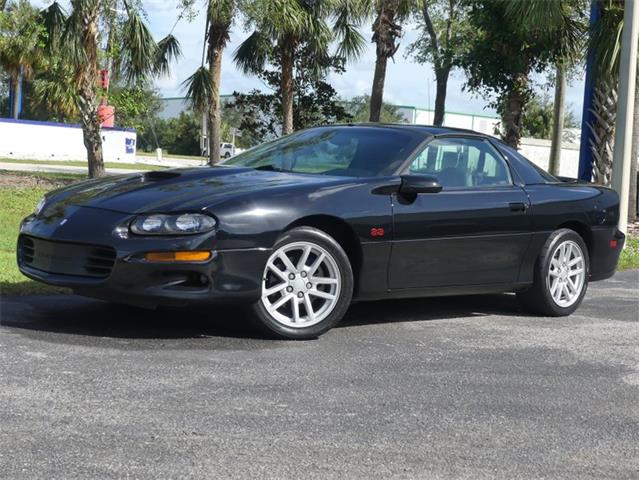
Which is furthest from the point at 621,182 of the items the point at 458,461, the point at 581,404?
the point at 458,461

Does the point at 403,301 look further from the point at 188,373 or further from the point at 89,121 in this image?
the point at 89,121

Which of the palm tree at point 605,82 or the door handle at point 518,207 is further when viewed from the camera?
the palm tree at point 605,82

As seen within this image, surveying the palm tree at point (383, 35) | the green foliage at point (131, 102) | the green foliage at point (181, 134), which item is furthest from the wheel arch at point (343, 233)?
the green foliage at point (181, 134)

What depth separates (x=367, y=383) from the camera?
17.5 ft

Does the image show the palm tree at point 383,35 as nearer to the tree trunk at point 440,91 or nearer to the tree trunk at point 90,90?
the tree trunk at point 90,90

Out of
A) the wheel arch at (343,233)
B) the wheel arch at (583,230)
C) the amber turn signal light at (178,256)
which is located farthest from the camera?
the wheel arch at (583,230)

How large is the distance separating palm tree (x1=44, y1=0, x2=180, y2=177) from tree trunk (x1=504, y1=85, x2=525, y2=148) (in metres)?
7.05

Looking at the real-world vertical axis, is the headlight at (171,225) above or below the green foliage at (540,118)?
below

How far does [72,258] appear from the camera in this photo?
6.20 metres

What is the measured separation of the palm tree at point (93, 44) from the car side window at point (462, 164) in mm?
13179

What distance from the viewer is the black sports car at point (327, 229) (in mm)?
6066

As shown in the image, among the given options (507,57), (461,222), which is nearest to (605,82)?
(507,57)

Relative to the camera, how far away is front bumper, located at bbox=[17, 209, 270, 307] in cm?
598

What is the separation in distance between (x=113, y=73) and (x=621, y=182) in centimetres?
1089
